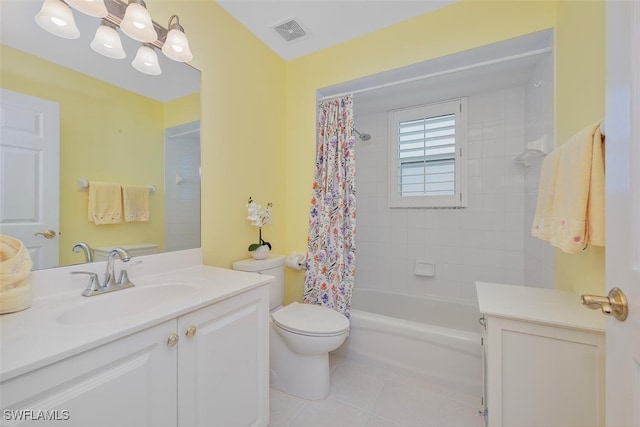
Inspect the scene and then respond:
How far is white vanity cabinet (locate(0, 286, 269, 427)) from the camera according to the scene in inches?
23.0

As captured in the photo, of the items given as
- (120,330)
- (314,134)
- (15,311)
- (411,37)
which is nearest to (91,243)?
(15,311)

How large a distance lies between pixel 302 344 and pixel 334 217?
0.89 metres

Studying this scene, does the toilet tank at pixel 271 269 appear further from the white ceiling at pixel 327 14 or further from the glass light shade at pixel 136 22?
the white ceiling at pixel 327 14

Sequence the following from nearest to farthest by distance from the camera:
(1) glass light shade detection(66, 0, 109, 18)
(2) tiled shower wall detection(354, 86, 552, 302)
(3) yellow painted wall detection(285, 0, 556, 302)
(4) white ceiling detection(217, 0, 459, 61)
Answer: (1) glass light shade detection(66, 0, 109, 18) → (3) yellow painted wall detection(285, 0, 556, 302) → (4) white ceiling detection(217, 0, 459, 61) → (2) tiled shower wall detection(354, 86, 552, 302)

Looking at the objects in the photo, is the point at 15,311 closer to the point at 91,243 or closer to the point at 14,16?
the point at 91,243

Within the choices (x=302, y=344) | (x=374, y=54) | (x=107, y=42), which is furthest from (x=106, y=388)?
(x=374, y=54)

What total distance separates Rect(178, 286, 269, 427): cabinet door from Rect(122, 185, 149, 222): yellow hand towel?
2.24 ft

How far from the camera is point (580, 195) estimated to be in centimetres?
92

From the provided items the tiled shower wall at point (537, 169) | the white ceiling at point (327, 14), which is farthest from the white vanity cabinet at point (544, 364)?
the white ceiling at point (327, 14)

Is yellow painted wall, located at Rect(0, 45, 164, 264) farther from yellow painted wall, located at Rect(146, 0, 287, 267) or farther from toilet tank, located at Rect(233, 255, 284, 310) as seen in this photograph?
toilet tank, located at Rect(233, 255, 284, 310)

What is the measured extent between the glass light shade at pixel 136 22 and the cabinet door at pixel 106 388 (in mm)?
1268

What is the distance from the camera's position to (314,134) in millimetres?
2098

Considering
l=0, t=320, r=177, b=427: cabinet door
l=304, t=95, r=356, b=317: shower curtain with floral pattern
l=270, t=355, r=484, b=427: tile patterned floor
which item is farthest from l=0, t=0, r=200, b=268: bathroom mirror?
l=270, t=355, r=484, b=427: tile patterned floor

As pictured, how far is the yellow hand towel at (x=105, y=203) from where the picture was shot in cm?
109
